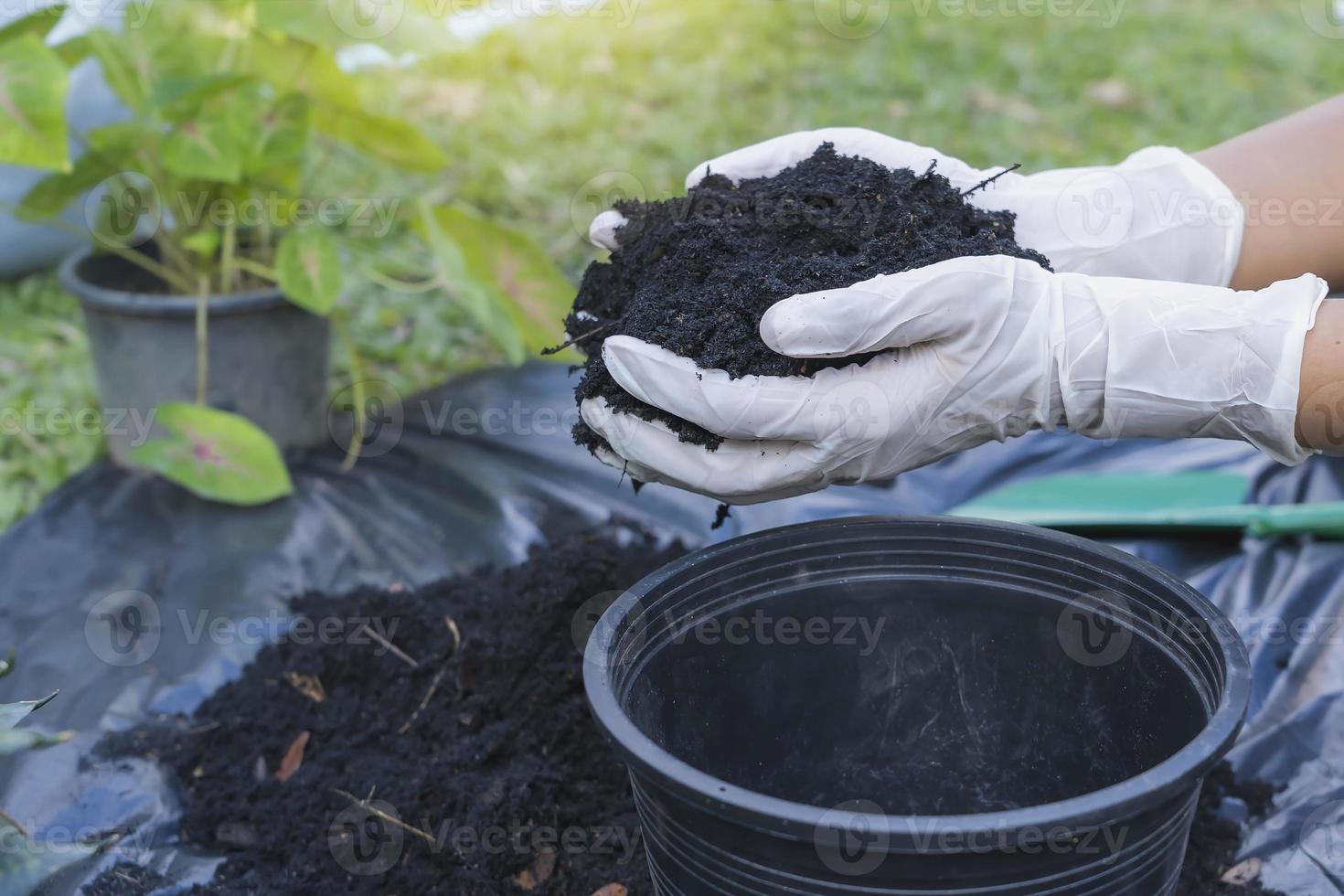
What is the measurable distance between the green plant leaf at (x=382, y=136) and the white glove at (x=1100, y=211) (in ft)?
3.29

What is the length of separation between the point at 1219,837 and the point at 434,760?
107cm

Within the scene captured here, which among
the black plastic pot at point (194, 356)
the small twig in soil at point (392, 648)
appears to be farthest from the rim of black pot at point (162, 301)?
the small twig in soil at point (392, 648)

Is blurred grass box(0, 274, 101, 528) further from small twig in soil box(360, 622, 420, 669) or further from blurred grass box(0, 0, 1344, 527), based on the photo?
small twig in soil box(360, 622, 420, 669)

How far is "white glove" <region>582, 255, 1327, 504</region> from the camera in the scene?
3.91 ft

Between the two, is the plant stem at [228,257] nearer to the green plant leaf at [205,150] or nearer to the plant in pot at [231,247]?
the plant in pot at [231,247]

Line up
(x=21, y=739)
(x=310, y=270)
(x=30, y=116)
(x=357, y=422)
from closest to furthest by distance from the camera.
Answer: (x=21, y=739)
(x=30, y=116)
(x=310, y=270)
(x=357, y=422)

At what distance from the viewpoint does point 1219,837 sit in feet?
4.76

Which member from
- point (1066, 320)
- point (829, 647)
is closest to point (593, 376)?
point (829, 647)

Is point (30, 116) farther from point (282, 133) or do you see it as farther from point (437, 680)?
point (437, 680)

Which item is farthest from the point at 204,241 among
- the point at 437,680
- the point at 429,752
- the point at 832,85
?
the point at 832,85

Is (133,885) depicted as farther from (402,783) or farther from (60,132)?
(60,132)

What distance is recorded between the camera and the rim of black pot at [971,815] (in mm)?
858

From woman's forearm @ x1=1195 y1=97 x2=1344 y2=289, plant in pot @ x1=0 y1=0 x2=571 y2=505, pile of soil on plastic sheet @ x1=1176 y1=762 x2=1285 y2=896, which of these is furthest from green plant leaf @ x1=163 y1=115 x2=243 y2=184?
pile of soil on plastic sheet @ x1=1176 y1=762 x2=1285 y2=896

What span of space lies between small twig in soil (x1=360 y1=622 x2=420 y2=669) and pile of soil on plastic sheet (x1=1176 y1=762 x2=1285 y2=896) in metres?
1.13
